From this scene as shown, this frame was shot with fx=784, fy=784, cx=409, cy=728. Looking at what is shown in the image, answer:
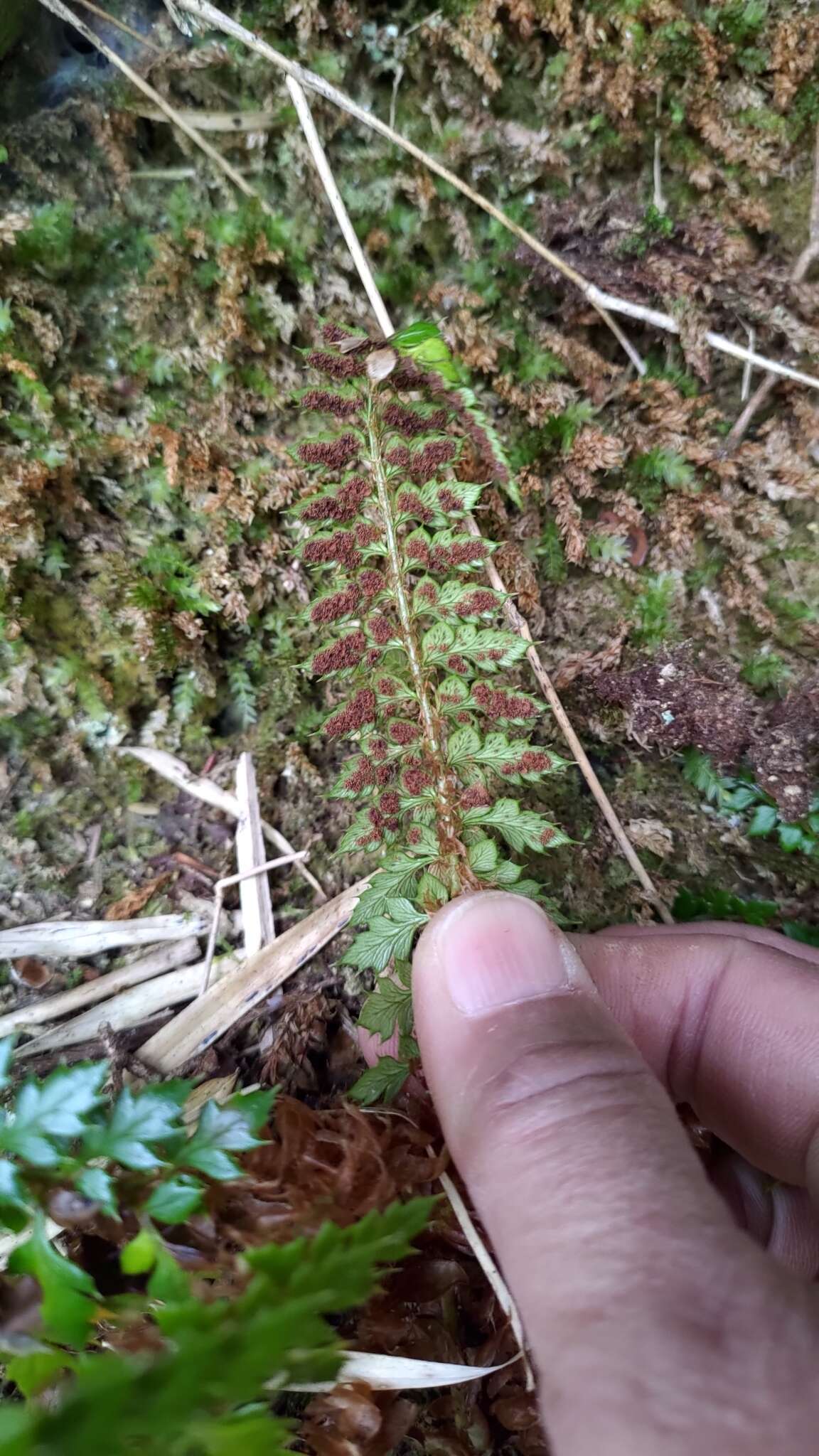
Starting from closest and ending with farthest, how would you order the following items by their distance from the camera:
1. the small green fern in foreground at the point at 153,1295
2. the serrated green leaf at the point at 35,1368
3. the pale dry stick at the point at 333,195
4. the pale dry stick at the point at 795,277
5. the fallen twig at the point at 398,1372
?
the small green fern in foreground at the point at 153,1295, the serrated green leaf at the point at 35,1368, the fallen twig at the point at 398,1372, the pale dry stick at the point at 333,195, the pale dry stick at the point at 795,277

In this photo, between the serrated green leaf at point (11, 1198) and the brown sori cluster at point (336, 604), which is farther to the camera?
the brown sori cluster at point (336, 604)

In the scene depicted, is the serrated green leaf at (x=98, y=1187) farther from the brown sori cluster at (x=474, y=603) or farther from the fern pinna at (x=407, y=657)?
the brown sori cluster at (x=474, y=603)

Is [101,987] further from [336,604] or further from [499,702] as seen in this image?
[499,702]

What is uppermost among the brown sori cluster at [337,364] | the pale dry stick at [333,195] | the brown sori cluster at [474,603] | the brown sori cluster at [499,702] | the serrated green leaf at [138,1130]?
the pale dry stick at [333,195]

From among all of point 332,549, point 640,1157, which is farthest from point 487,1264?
point 332,549

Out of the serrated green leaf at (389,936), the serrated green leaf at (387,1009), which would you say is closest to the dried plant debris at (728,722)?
the serrated green leaf at (389,936)

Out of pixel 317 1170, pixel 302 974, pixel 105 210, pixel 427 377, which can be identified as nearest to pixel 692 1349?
pixel 317 1170

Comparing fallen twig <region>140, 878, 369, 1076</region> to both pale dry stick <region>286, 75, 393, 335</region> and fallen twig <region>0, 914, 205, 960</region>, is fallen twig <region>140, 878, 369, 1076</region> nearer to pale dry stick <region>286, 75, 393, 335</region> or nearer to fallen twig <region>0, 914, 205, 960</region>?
fallen twig <region>0, 914, 205, 960</region>

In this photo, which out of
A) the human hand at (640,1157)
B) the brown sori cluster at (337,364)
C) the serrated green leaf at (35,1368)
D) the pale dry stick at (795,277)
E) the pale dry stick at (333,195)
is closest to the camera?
the human hand at (640,1157)
